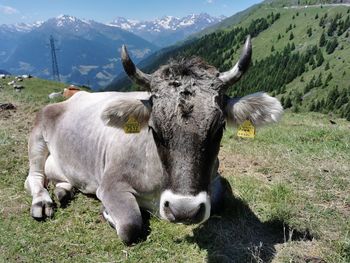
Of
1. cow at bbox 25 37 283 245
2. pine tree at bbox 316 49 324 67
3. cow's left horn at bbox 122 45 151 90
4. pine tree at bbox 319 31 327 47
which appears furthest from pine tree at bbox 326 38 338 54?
cow's left horn at bbox 122 45 151 90

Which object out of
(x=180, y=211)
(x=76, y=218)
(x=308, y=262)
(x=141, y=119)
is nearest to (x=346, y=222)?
(x=308, y=262)

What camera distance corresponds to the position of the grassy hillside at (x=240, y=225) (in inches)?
232

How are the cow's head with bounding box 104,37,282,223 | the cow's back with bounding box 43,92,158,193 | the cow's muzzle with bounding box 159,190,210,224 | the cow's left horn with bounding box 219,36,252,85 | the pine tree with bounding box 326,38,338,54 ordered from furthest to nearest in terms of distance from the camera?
the pine tree with bounding box 326,38,338,54
the cow's back with bounding box 43,92,158,193
the cow's left horn with bounding box 219,36,252,85
the cow's head with bounding box 104,37,282,223
the cow's muzzle with bounding box 159,190,210,224

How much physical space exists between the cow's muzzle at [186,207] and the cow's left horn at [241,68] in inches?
67.7

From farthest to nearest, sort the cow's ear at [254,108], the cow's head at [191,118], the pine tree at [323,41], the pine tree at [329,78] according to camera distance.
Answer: the pine tree at [323,41], the pine tree at [329,78], the cow's ear at [254,108], the cow's head at [191,118]

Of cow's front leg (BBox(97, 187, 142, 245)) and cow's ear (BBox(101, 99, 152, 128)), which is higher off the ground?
cow's ear (BBox(101, 99, 152, 128))

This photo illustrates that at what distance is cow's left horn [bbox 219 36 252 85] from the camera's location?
5578mm

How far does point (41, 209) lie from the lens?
7453 millimetres

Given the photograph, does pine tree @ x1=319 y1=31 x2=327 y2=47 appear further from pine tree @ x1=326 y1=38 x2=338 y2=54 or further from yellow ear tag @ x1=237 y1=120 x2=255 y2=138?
yellow ear tag @ x1=237 y1=120 x2=255 y2=138

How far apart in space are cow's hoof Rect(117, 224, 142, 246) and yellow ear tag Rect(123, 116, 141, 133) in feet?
4.93

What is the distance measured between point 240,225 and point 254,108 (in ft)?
6.63

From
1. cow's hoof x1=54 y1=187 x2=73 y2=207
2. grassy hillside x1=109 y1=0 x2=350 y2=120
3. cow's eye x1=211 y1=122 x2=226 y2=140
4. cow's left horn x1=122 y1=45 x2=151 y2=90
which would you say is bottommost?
grassy hillside x1=109 y1=0 x2=350 y2=120

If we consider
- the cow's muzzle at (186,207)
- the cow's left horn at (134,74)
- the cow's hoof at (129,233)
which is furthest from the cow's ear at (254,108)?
the cow's hoof at (129,233)

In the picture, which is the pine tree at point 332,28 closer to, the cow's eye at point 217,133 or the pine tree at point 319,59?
the pine tree at point 319,59
